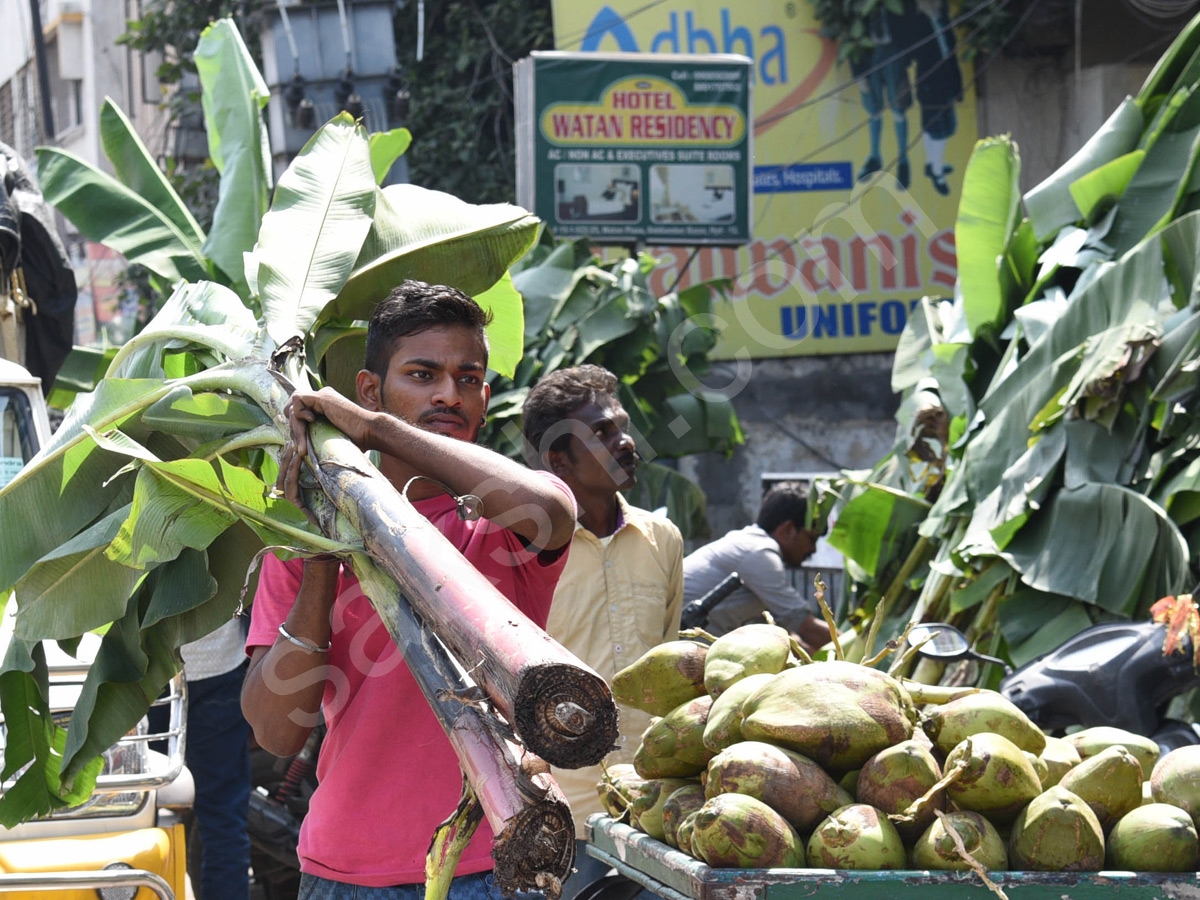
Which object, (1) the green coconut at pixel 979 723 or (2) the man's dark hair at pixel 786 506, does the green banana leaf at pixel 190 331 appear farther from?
(2) the man's dark hair at pixel 786 506

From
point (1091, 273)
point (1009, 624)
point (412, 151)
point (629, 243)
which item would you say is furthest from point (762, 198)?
point (1009, 624)

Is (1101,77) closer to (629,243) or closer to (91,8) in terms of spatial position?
(629,243)

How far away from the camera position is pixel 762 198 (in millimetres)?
12281

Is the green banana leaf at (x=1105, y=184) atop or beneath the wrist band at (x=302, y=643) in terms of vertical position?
atop

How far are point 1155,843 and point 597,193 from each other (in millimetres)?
8210

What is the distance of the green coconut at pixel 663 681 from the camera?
9.68ft

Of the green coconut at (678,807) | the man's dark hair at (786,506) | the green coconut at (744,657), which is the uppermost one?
the green coconut at (744,657)

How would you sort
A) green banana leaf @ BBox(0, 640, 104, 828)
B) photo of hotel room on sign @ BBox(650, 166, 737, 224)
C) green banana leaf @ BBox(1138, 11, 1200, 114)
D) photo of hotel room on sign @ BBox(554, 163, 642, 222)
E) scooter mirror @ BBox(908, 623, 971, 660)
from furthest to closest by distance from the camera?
photo of hotel room on sign @ BBox(650, 166, 737, 224) → photo of hotel room on sign @ BBox(554, 163, 642, 222) → green banana leaf @ BBox(1138, 11, 1200, 114) → scooter mirror @ BBox(908, 623, 971, 660) → green banana leaf @ BBox(0, 640, 104, 828)

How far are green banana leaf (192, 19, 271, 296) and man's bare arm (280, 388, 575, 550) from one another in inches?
73.4

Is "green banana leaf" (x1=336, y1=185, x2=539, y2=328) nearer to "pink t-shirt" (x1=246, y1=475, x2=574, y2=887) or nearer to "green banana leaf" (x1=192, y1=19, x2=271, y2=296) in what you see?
"pink t-shirt" (x1=246, y1=475, x2=574, y2=887)

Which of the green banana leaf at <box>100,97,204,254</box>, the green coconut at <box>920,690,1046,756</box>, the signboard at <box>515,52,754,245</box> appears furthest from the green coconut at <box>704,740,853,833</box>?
the signboard at <box>515,52,754,245</box>

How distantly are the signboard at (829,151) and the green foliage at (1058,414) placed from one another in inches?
196

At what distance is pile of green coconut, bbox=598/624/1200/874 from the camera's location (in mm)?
2354

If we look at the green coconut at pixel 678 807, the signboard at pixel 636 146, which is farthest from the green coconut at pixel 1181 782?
the signboard at pixel 636 146
